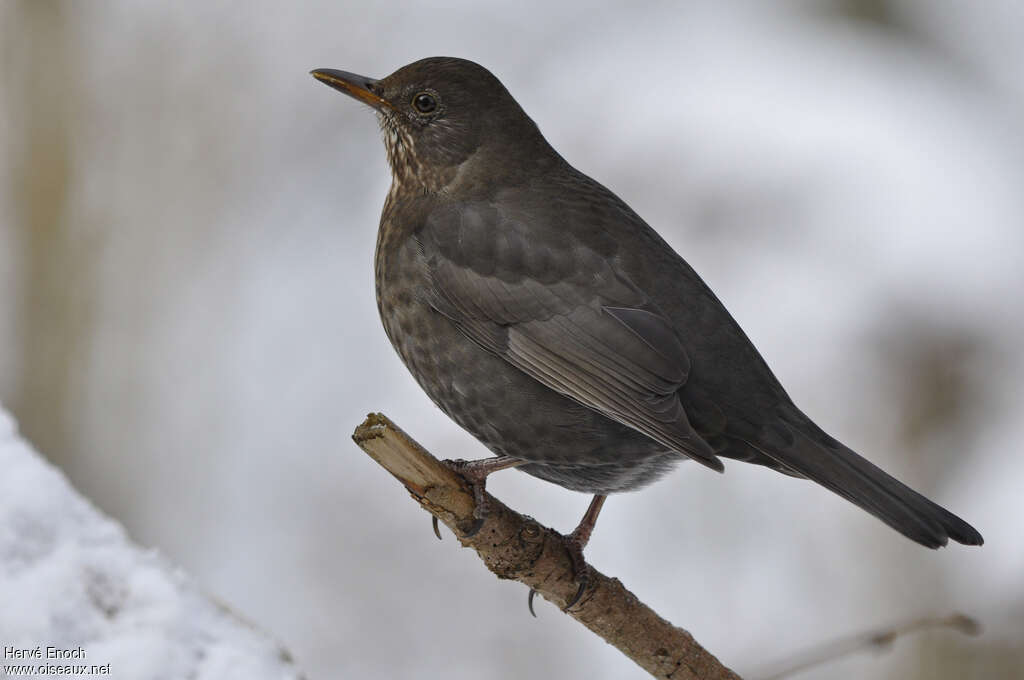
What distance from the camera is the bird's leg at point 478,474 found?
3.13 meters

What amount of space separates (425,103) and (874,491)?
1962mm

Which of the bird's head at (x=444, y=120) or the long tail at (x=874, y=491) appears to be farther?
the bird's head at (x=444, y=120)

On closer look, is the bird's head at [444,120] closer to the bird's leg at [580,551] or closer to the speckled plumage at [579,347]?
the speckled plumage at [579,347]

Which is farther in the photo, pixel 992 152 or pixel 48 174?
pixel 48 174

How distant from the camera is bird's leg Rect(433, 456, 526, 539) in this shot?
3133mm

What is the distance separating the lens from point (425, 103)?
4.00m

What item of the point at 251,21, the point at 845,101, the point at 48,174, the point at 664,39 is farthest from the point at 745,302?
the point at 48,174

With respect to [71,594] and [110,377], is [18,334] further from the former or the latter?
[71,594]

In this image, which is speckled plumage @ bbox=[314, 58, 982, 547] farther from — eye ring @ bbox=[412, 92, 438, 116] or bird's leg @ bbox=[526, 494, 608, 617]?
eye ring @ bbox=[412, 92, 438, 116]

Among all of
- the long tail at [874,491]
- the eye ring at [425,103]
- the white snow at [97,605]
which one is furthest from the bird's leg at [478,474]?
the eye ring at [425,103]

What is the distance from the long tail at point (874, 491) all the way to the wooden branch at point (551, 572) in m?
0.59

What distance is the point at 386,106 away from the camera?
13.2ft

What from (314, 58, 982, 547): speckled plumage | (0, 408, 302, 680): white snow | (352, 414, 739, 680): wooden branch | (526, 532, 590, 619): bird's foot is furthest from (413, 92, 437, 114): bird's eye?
(0, 408, 302, 680): white snow

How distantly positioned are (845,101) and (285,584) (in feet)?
14.6
